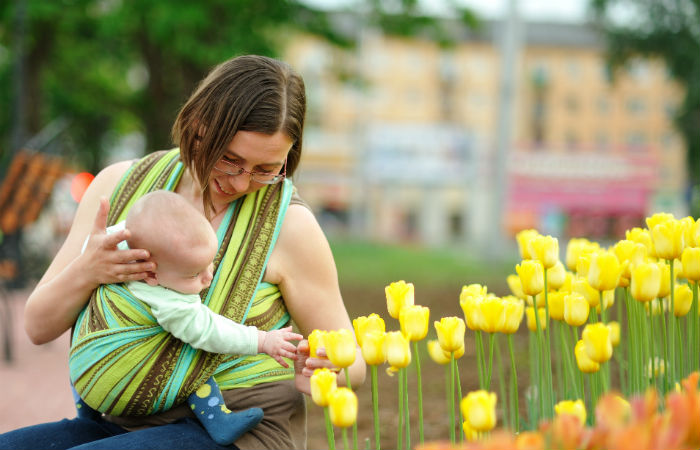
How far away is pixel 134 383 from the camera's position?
5.33 ft

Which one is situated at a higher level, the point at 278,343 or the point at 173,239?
the point at 173,239

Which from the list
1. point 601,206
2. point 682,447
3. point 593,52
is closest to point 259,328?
point 682,447

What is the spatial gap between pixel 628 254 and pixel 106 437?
3.93 feet

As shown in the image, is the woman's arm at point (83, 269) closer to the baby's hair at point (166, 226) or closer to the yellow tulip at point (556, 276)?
the baby's hair at point (166, 226)

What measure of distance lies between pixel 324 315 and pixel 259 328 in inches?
6.4

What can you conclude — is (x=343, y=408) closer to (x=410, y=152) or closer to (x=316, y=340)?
(x=316, y=340)

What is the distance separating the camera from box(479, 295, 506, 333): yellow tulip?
1312mm

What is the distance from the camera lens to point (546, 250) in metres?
1.47

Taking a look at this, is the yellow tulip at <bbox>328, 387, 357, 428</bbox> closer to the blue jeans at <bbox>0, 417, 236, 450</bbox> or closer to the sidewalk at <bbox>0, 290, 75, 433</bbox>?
the blue jeans at <bbox>0, 417, 236, 450</bbox>

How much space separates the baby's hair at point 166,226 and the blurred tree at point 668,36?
899 inches

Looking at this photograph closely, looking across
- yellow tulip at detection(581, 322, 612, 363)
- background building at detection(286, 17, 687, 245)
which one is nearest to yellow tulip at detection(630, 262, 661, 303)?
yellow tulip at detection(581, 322, 612, 363)

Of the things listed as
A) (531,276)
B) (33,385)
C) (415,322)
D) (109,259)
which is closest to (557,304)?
(531,276)

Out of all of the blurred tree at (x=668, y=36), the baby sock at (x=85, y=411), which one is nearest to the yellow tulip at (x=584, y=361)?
the baby sock at (x=85, y=411)

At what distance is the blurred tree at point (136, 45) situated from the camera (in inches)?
415
